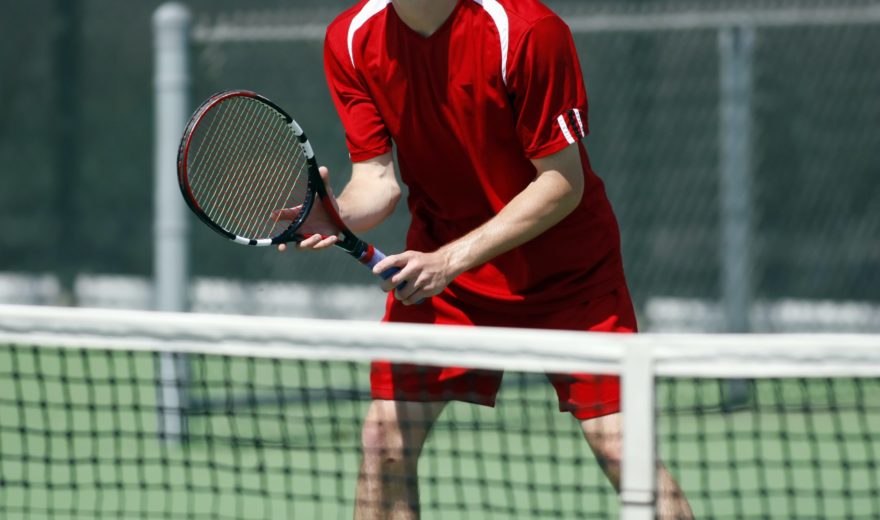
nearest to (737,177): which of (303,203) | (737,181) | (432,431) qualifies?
(737,181)

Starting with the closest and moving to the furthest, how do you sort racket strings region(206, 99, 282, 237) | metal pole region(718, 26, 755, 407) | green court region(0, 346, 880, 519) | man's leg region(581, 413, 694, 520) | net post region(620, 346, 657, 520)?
1. net post region(620, 346, 657, 520)
2. man's leg region(581, 413, 694, 520)
3. racket strings region(206, 99, 282, 237)
4. green court region(0, 346, 880, 519)
5. metal pole region(718, 26, 755, 407)

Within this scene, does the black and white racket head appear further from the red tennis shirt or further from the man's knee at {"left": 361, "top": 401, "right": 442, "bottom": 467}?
the man's knee at {"left": 361, "top": 401, "right": 442, "bottom": 467}

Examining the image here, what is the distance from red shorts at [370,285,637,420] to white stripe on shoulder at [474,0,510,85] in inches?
19.7

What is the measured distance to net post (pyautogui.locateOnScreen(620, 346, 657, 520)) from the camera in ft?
6.88

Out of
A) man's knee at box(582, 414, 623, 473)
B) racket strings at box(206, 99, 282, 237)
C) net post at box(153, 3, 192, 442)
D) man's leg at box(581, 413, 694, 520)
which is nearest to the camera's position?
man's leg at box(581, 413, 694, 520)

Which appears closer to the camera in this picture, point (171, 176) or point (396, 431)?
point (396, 431)

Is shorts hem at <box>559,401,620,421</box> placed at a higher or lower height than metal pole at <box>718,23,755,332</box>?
lower

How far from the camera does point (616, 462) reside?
2639mm

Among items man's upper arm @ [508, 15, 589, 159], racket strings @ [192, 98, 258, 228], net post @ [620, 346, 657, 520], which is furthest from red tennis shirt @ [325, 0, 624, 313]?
net post @ [620, 346, 657, 520]

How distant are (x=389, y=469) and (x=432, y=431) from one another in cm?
129

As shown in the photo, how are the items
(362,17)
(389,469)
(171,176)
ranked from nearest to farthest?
(389,469)
(362,17)
(171,176)

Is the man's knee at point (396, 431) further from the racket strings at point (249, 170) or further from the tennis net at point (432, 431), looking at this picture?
the racket strings at point (249, 170)

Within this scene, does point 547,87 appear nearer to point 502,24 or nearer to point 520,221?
point 502,24

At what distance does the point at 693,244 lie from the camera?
6.07 metres
